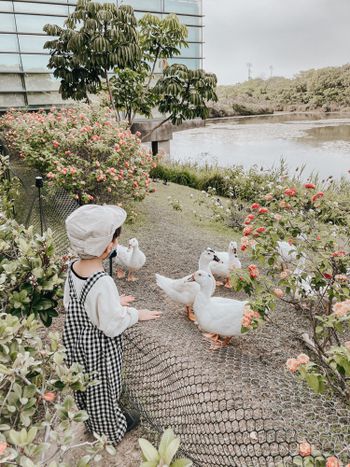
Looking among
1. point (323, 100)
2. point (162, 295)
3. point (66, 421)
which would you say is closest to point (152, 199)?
point (162, 295)

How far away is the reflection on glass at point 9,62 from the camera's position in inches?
438

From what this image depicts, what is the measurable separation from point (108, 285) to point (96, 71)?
23.8ft

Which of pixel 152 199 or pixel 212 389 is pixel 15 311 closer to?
pixel 212 389

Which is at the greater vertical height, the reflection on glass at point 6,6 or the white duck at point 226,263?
the reflection on glass at point 6,6

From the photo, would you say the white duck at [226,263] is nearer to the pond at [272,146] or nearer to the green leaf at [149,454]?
the green leaf at [149,454]

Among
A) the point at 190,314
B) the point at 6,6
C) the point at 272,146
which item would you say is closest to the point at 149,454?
the point at 190,314

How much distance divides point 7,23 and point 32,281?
1269cm

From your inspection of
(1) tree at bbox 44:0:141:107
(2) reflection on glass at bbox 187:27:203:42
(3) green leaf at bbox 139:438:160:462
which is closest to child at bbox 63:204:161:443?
(3) green leaf at bbox 139:438:160:462

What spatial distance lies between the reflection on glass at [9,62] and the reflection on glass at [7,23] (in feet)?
2.65

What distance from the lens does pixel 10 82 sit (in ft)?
36.8

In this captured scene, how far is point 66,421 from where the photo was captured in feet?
3.72

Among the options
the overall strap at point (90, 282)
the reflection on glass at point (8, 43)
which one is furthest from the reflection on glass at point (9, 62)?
the overall strap at point (90, 282)

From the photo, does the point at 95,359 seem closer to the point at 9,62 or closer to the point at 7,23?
the point at 9,62

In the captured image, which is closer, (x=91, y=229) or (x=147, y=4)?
(x=91, y=229)
